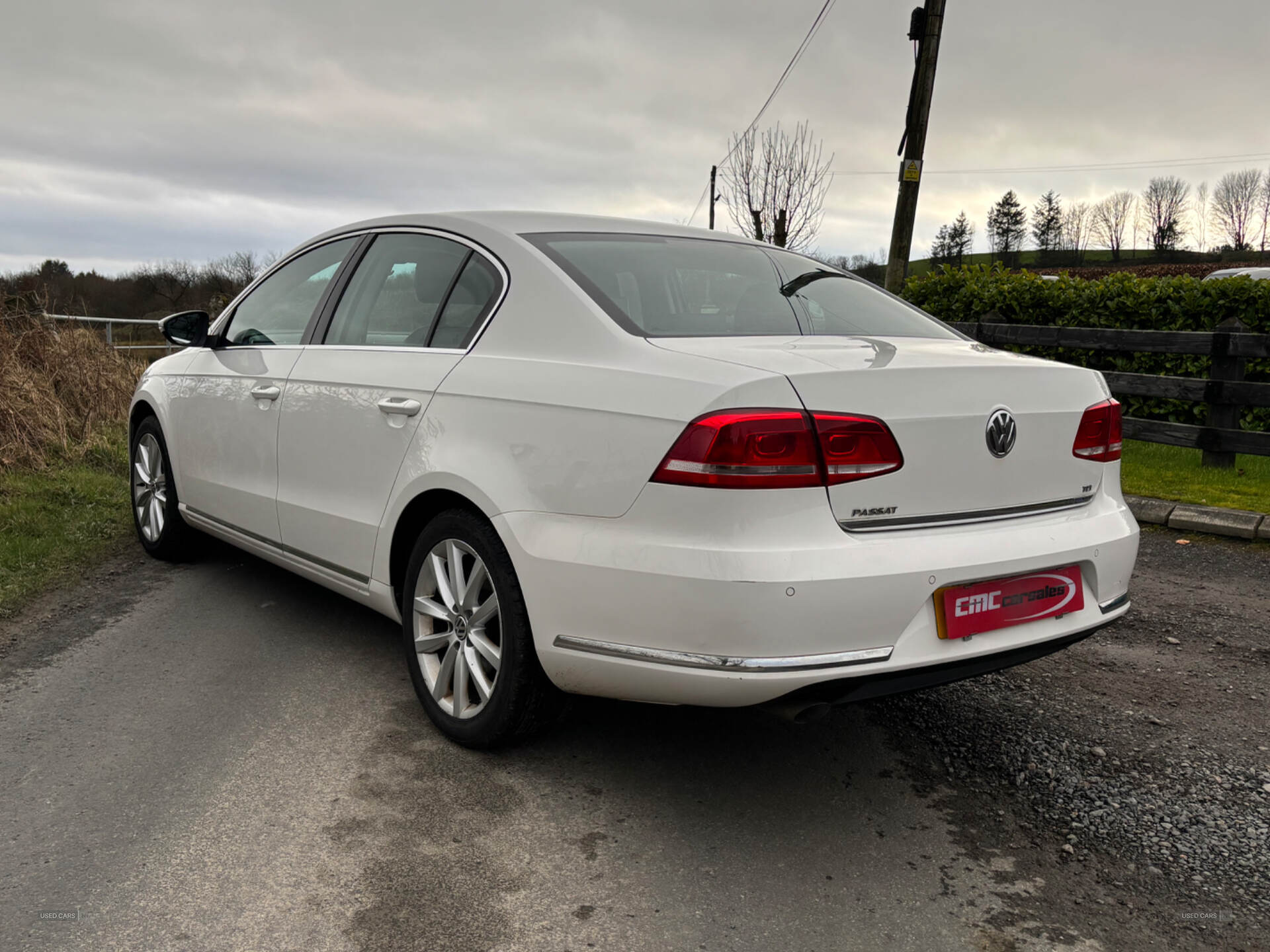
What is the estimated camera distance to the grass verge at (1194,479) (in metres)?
6.86

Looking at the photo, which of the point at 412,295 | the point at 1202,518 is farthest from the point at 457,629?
the point at 1202,518

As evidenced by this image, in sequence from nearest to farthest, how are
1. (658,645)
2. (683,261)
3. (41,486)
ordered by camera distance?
1. (658,645)
2. (683,261)
3. (41,486)

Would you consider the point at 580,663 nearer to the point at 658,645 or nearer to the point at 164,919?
the point at 658,645

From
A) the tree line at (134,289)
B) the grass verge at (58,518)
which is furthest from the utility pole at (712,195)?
the grass verge at (58,518)

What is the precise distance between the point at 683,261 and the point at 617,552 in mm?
1313

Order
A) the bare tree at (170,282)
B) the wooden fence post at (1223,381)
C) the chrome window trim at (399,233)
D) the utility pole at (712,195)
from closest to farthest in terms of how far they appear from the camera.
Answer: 1. the chrome window trim at (399,233)
2. the wooden fence post at (1223,381)
3. the bare tree at (170,282)
4. the utility pole at (712,195)

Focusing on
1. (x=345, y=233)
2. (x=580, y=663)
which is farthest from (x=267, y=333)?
(x=580, y=663)

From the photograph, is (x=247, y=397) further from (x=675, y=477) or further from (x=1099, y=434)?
(x=1099, y=434)

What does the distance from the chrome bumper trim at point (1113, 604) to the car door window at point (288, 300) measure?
3006 millimetres

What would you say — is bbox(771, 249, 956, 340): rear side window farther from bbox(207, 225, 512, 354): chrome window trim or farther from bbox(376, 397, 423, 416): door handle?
bbox(376, 397, 423, 416): door handle

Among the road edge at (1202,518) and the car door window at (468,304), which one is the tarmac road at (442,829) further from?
the road edge at (1202,518)

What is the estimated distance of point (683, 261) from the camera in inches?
138

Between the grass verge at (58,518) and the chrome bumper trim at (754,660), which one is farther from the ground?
the chrome bumper trim at (754,660)

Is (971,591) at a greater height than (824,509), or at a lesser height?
lesser
